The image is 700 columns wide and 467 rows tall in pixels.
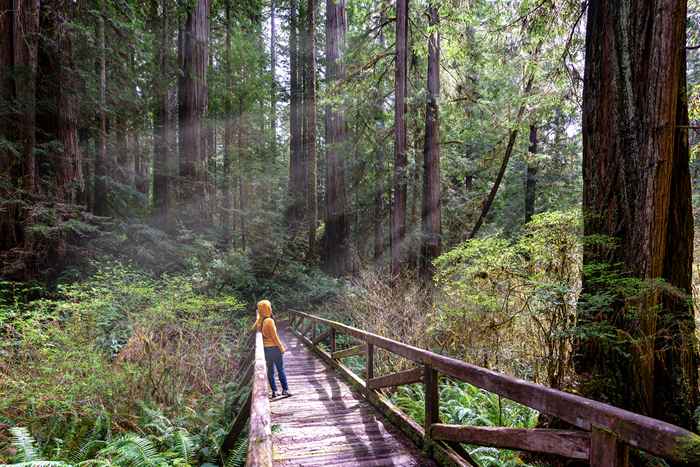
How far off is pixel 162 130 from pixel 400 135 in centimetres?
1010

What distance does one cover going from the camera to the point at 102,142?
1383 cm

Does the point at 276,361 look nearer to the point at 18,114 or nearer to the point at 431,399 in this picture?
the point at 431,399

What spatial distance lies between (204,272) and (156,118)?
25.5 ft

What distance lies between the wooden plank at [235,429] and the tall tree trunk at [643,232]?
3321 millimetres

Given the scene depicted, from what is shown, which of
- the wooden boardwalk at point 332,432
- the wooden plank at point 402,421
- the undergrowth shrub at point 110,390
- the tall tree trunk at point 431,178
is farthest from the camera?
the tall tree trunk at point 431,178

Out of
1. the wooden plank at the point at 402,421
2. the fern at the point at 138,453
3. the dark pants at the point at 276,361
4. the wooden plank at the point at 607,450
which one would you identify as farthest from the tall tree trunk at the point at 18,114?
the wooden plank at the point at 607,450

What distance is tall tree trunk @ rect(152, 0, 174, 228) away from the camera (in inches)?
575

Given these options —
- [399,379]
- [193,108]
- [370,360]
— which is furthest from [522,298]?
[193,108]

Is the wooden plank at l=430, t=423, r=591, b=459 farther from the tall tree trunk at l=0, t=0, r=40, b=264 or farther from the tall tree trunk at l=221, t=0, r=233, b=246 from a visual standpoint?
the tall tree trunk at l=221, t=0, r=233, b=246

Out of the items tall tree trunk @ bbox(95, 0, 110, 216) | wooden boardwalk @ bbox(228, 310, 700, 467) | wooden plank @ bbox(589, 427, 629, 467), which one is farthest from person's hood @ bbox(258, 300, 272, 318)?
tall tree trunk @ bbox(95, 0, 110, 216)

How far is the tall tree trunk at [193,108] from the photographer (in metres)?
14.9

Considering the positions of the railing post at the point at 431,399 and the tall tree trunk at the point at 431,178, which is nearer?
the railing post at the point at 431,399

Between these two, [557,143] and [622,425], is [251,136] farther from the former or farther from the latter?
[622,425]

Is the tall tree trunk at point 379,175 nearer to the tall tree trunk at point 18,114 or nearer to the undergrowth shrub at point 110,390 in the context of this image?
the tall tree trunk at point 18,114
